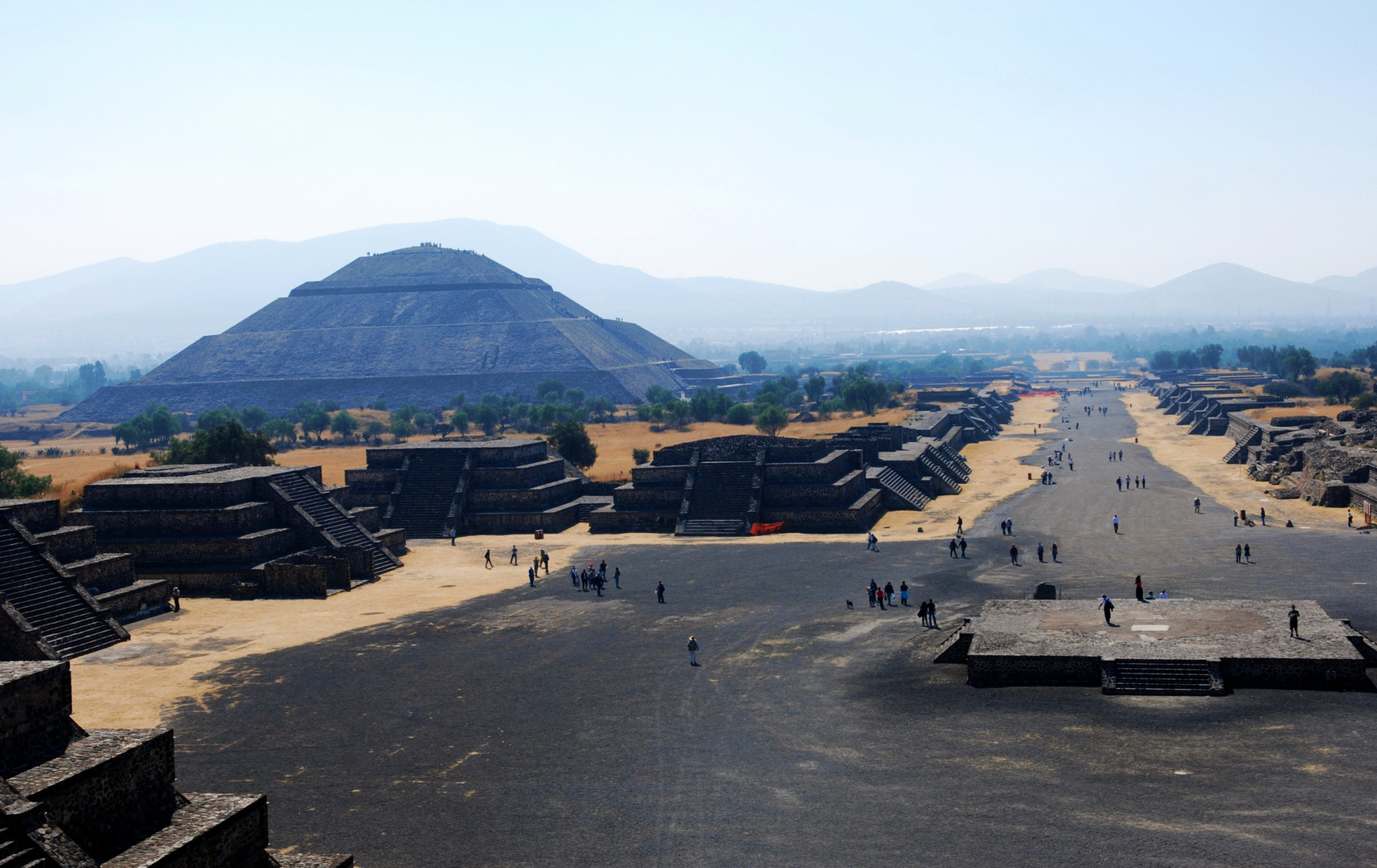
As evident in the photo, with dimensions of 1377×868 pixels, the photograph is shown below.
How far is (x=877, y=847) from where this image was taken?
19484 mm

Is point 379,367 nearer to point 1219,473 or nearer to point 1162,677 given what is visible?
point 1219,473

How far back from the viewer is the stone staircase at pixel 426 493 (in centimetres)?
5947

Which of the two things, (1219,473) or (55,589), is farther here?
(1219,473)

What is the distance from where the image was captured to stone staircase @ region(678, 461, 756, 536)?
55875mm

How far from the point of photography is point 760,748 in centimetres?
2461

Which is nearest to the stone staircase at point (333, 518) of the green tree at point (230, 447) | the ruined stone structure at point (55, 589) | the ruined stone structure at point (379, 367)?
the ruined stone structure at point (55, 589)

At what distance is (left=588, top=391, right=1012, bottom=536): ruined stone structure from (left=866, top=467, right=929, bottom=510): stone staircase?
0.08 m

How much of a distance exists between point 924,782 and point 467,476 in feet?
A: 141

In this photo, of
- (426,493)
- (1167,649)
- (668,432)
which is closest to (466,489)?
(426,493)

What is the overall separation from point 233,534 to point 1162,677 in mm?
35650

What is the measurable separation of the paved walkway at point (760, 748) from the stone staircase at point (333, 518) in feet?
36.3

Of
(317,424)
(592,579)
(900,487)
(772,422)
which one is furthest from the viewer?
(317,424)

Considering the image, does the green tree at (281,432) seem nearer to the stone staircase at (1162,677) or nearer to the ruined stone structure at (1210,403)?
the ruined stone structure at (1210,403)

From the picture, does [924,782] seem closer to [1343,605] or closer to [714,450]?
[1343,605]
